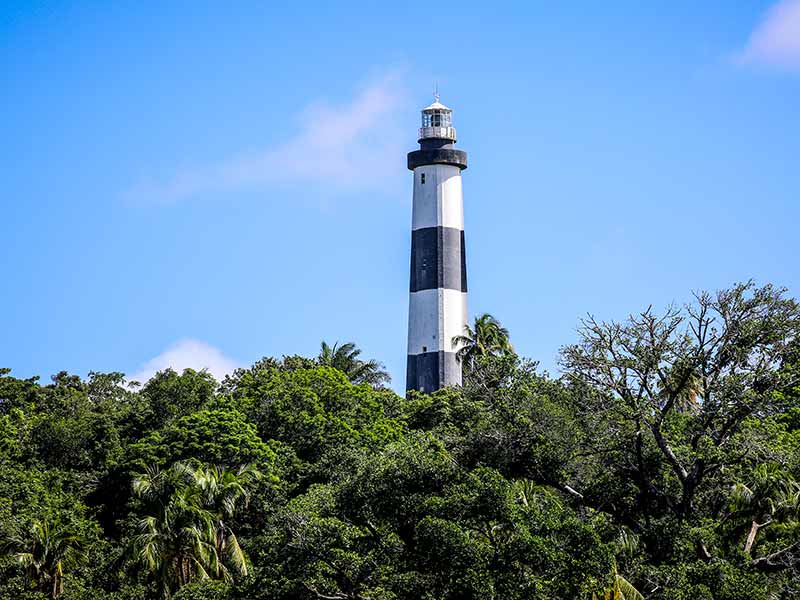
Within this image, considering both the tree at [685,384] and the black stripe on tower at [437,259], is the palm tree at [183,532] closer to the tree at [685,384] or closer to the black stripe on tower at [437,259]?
the tree at [685,384]

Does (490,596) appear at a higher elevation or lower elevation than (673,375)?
lower

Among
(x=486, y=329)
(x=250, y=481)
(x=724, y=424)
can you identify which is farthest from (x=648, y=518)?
(x=486, y=329)

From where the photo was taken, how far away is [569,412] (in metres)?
32.0

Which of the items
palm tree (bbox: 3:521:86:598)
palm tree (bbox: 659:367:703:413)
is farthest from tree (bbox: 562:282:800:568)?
palm tree (bbox: 3:521:86:598)

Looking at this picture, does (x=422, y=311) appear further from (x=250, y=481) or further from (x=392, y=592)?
(x=392, y=592)

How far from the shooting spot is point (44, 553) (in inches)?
1468

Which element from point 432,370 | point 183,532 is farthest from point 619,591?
point 432,370

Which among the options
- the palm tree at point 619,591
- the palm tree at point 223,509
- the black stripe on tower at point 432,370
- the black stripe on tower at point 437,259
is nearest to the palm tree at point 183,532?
the palm tree at point 223,509

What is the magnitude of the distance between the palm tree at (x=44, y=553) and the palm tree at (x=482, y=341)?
28146mm

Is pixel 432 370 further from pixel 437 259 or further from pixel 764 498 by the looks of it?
pixel 764 498

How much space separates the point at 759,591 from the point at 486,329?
36583 mm

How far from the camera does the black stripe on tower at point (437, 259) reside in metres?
64.0

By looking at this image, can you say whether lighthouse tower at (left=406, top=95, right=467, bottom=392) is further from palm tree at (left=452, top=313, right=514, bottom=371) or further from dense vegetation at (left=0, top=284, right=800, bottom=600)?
dense vegetation at (left=0, top=284, right=800, bottom=600)

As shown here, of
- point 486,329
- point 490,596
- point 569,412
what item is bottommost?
point 490,596
